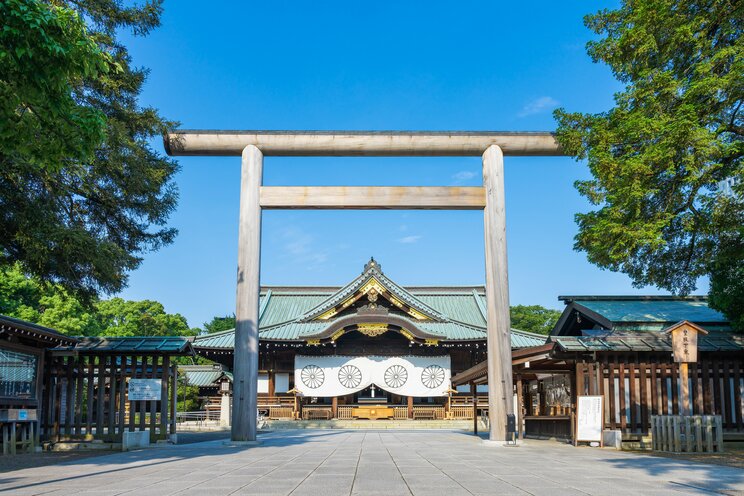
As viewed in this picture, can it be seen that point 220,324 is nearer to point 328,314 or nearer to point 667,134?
point 328,314

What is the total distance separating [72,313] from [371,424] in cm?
2704

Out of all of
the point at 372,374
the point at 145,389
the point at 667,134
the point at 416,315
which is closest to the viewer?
the point at 667,134

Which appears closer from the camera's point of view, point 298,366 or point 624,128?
point 624,128

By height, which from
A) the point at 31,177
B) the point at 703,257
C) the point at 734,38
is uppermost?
the point at 734,38

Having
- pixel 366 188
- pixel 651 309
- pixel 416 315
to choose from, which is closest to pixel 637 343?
pixel 651 309

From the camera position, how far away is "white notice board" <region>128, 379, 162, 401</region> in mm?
15281

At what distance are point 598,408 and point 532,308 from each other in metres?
51.7

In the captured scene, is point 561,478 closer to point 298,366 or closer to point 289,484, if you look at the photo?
point 289,484

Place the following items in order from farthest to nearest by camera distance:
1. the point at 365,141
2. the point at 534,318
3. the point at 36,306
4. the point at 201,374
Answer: the point at 534,318, the point at 36,306, the point at 201,374, the point at 365,141

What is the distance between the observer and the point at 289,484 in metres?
7.38

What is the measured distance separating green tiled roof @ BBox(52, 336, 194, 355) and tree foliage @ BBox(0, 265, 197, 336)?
62.8 feet

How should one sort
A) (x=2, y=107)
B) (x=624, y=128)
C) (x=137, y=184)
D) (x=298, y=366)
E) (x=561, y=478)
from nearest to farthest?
1. (x=2, y=107)
2. (x=561, y=478)
3. (x=624, y=128)
4. (x=137, y=184)
5. (x=298, y=366)

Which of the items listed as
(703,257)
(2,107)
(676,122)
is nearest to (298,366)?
(703,257)

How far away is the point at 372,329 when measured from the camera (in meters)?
28.4
